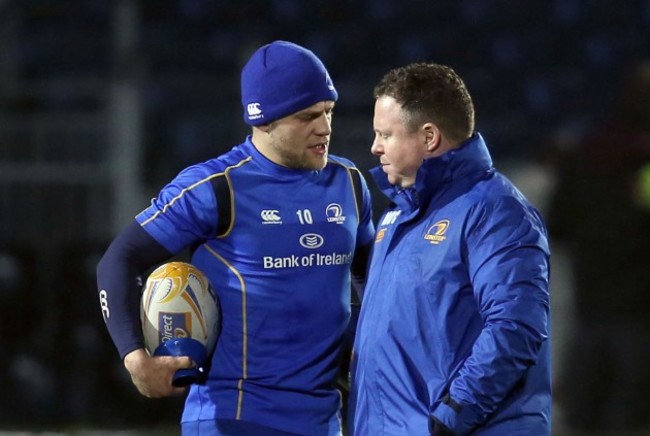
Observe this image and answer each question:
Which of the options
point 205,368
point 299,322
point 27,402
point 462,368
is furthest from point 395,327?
point 27,402

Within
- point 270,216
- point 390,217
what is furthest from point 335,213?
point 390,217

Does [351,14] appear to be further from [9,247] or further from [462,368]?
[462,368]

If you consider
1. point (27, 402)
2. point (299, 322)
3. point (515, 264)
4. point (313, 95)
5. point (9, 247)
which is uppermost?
point (313, 95)

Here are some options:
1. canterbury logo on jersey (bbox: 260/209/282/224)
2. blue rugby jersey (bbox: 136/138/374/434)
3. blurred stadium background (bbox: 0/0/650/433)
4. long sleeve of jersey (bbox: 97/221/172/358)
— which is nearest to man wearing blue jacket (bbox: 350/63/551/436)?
blue rugby jersey (bbox: 136/138/374/434)

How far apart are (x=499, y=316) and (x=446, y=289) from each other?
6.4 inches

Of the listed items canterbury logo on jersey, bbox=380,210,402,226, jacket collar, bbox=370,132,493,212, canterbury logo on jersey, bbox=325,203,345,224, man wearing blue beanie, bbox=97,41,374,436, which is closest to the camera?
jacket collar, bbox=370,132,493,212

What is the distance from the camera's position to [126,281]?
3170 mm

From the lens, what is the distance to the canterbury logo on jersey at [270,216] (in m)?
3.28

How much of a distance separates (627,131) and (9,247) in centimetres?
355

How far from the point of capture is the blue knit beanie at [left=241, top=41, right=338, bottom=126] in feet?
10.8

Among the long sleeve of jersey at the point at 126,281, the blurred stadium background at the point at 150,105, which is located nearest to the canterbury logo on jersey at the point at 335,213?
the long sleeve of jersey at the point at 126,281

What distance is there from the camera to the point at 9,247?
6867 millimetres

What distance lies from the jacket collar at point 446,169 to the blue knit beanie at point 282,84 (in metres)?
0.46

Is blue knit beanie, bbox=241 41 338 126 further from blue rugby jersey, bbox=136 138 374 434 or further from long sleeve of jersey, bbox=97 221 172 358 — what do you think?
long sleeve of jersey, bbox=97 221 172 358
